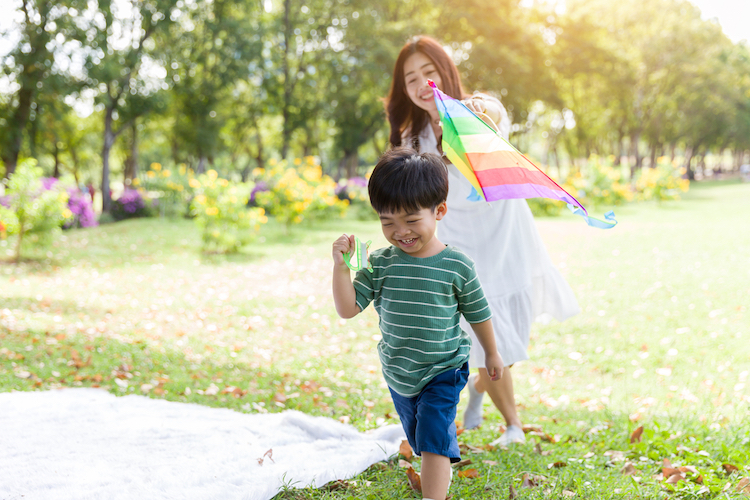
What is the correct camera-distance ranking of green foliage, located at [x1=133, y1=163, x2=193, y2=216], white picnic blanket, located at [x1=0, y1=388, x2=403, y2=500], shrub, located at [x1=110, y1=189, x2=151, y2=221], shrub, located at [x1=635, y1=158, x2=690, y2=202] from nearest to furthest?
white picnic blanket, located at [x1=0, y1=388, x2=403, y2=500] → green foliage, located at [x1=133, y1=163, x2=193, y2=216] → shrub, located at [x1=110, y1=189, x2=151, y2=221] → shrub, located at [x1=635, y1=158, x2=690, y2=202]

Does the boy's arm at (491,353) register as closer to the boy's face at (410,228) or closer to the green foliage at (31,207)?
the boy's face at (410,228)

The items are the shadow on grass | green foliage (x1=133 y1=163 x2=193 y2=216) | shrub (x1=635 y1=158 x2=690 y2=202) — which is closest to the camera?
the shadow on grass

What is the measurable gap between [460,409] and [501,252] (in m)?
1.74

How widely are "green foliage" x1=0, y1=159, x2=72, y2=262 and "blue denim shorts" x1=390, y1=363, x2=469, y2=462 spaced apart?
8684mm

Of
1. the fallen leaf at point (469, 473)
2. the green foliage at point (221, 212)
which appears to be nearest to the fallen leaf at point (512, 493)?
the fallen leaf at point (469, 473)

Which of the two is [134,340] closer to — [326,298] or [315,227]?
[326,298]

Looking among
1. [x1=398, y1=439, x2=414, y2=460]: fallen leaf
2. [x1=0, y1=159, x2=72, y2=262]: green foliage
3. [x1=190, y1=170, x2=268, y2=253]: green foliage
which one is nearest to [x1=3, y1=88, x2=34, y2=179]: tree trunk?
[x1=0, y1=159, x2=72, y2=262]: green foliage

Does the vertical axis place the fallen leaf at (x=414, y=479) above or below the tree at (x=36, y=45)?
below

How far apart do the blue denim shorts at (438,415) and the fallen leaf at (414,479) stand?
39 cm

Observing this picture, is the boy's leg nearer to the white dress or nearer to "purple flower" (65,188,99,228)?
the white dress

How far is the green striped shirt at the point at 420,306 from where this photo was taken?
6.73 ft

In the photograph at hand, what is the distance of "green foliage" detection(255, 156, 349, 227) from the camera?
13.5m

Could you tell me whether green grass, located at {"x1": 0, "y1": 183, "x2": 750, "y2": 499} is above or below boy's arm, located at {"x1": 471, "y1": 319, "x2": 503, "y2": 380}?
below

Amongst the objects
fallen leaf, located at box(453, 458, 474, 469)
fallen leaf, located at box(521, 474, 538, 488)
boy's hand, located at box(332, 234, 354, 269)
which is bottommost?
fallen leaf, located at box(453, 458, 474, 469)
